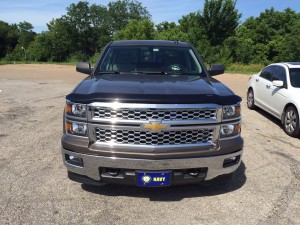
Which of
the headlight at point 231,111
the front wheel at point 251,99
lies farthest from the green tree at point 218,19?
the headlight at point 231,111

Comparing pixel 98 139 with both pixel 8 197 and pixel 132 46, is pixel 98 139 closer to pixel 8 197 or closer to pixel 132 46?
pixel 8 197

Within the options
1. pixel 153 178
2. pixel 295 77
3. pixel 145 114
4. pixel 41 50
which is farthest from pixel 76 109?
pixel 41 50

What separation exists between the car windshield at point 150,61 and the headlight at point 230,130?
4.50ft

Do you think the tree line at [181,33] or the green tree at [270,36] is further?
the green tree at [270,36]

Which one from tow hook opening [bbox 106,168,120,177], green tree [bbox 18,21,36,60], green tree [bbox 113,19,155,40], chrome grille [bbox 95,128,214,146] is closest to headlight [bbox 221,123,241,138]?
chrome grille [bbox 95,128,214,146]

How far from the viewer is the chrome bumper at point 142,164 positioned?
3402 mm

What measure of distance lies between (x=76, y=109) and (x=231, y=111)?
1.68m

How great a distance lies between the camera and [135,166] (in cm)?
341

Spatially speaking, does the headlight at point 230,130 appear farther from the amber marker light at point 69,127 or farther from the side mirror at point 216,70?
the side mirror at point 216,70

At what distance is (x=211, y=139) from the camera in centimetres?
358

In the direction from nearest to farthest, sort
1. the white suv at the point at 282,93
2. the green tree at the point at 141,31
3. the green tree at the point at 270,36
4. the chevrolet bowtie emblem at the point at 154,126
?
the chevrolet bowtie emblem at the point at 154,126 < the white suv at the point at 282,93 < the green tree at the point at 270,36 < the green tree at the point at 141,31

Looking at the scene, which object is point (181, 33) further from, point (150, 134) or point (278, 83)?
point (150, 134)

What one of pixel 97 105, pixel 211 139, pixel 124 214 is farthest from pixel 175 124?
pixel 124 214

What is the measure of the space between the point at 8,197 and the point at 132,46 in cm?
289
